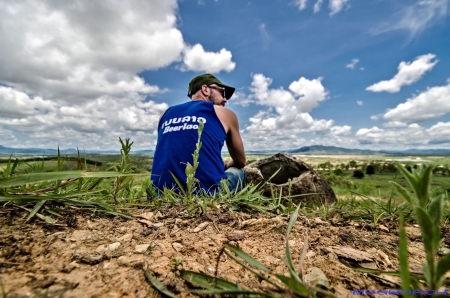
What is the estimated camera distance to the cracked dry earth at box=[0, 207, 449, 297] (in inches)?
28.3

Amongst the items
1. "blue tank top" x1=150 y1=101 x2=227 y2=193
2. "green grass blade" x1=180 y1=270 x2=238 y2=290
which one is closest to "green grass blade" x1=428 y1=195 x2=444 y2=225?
"green grass blade" x1=180 y1=270 x2=238 y2=290

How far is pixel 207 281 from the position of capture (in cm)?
74

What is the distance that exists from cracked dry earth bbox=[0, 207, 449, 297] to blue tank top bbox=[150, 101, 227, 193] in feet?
5.12

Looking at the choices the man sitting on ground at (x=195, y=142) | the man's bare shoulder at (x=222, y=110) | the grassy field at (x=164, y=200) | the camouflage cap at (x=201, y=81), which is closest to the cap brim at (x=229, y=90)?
the camouflage cap at (x=201, y=81)

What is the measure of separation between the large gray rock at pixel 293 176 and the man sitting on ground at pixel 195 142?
24.3 inches

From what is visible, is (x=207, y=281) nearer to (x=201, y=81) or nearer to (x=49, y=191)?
(x=49, y=191)

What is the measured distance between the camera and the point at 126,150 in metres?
1.39

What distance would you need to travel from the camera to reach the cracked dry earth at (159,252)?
0.72 meters

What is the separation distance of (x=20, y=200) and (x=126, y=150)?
1.91 feet

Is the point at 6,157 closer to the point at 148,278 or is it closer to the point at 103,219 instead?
the point at 103,219

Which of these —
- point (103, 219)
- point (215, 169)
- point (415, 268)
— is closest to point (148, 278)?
point (103, 219)

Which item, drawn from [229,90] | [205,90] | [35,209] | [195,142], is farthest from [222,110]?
[35,209]

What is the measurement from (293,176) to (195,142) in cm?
262

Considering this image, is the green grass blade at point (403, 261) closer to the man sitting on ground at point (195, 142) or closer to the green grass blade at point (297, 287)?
the green grass blade at point (297, 287)
